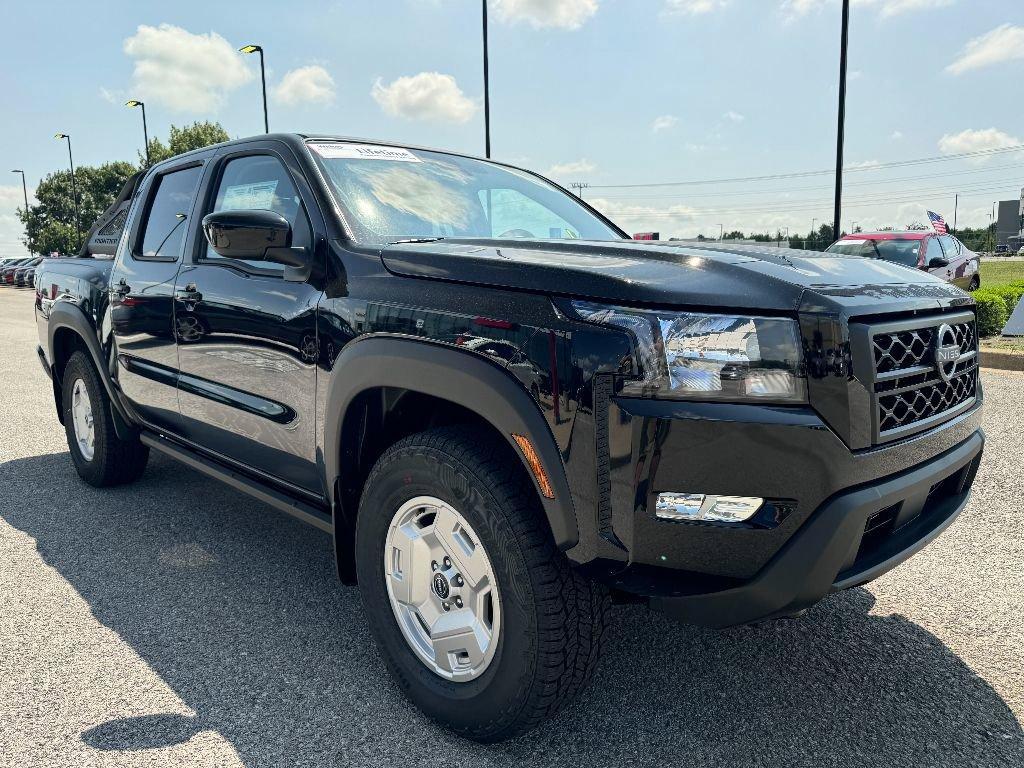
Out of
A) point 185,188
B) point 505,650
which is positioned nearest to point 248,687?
point 505,650

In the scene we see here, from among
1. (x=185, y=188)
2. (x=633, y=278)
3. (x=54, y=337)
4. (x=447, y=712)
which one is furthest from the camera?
(x=54, y=337)

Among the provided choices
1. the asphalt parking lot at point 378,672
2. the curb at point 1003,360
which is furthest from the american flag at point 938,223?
the asphalt parking lot at point 378,672

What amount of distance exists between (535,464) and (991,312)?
33.1 ft

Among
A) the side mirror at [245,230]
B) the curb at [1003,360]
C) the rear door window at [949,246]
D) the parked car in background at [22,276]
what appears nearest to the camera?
the side mirror at [245,230]

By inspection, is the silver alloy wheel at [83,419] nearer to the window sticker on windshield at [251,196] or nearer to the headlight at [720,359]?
the window sticker on windshield at [251,196]

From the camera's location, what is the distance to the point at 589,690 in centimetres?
251

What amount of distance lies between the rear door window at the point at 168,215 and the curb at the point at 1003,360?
26.7 feet

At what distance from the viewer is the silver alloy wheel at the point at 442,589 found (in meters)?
2.17

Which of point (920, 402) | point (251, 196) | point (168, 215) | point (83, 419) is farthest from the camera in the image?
point (83, 419)

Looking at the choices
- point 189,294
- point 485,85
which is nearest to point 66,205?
point 485,85

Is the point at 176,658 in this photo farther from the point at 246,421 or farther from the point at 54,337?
the point at 54,337

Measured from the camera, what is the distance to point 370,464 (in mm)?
2621

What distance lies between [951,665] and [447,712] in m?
1.72

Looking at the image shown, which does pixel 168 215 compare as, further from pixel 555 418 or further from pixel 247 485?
pixel 555 418
